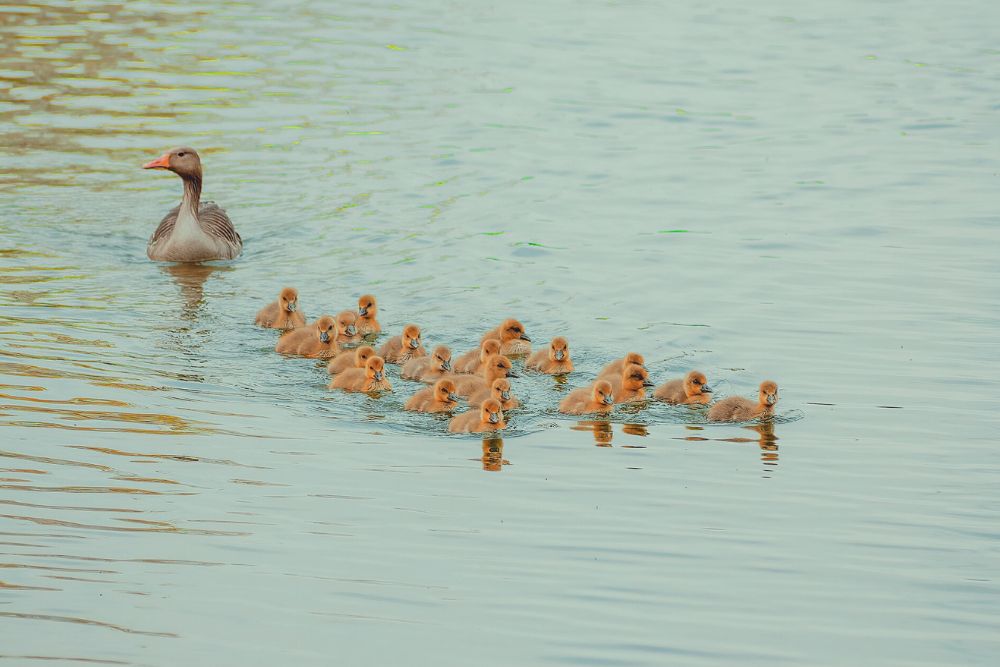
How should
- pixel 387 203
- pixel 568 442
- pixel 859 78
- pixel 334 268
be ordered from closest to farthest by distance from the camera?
pixel 568 442 < pixel 334 268 < pixel 387 203 < pixel 859 78

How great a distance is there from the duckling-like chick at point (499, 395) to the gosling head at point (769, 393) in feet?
5.98

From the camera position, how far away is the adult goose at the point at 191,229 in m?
15.6

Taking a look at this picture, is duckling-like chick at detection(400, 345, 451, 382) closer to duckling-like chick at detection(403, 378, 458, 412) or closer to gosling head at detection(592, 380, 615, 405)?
duckling-like chick at detection(403, 378, 458, 412)

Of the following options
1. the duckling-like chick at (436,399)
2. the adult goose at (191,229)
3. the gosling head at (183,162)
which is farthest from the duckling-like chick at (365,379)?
the gosling head at (183,162)

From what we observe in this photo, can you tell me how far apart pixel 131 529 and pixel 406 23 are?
20.6m

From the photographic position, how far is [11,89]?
22.0 m

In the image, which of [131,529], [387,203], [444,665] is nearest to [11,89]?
[387,203]

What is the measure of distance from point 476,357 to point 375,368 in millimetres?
1310

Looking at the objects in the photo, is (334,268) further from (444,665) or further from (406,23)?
(406,23)

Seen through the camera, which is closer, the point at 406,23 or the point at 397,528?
the point at 397,528

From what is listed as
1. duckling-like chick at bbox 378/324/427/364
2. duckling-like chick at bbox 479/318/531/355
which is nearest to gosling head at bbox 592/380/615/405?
duckling-like chick at bbox 479/318/531/355

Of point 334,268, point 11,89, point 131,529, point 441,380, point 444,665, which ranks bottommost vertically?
point 444,665

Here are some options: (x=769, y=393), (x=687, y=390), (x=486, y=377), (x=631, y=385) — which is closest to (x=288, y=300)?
(x=486, y=377)

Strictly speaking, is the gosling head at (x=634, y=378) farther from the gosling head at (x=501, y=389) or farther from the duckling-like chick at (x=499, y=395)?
the gosling head at (x=501, y=389)
